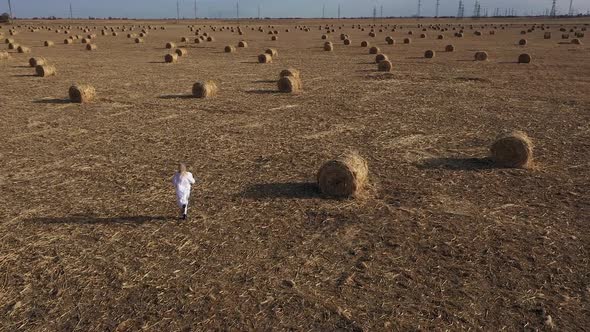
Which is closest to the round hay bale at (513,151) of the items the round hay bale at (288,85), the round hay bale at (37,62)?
the round hay bale at (288,85)

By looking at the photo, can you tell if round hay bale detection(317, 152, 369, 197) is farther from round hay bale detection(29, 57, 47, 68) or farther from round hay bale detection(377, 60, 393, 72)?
round hay bale detection(29, 57, 47, 68)

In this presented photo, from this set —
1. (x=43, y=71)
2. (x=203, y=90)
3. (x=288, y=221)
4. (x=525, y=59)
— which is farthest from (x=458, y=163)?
(x=525, y=59)

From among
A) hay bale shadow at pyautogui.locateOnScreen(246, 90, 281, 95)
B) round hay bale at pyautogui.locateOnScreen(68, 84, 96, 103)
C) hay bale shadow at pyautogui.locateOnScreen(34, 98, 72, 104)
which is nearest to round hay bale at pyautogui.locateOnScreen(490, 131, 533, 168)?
hay bale shadow at pyautogui.locateOnScreen(246, 90, 281, 95)

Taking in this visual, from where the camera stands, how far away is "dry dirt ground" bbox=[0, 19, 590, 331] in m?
6.40

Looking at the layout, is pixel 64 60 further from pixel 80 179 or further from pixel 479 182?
pixel 479 182

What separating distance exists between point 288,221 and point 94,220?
3656 mm

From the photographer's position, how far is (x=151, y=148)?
1343 centimetres

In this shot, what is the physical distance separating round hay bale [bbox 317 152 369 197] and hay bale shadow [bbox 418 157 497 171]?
2686 mm

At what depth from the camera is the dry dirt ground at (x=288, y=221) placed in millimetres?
6398

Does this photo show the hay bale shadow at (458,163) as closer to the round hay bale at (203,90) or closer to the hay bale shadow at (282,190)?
the hay bale shadow at (282,190)

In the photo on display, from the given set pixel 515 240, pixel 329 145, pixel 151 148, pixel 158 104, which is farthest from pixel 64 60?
pixel 515 240

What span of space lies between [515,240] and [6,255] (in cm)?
850

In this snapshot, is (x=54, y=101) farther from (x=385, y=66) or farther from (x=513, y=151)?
(x=385, y=66)

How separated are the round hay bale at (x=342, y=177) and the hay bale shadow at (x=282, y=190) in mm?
345
